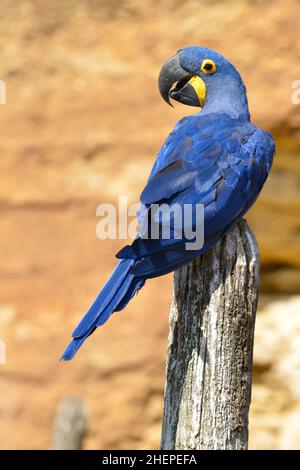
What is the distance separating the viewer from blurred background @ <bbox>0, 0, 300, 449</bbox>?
512 cm

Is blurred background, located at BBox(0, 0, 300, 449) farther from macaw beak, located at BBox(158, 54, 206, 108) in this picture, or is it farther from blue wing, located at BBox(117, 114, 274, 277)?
blue wing, located at BBox(117, 114, 274, 277)

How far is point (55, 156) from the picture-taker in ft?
17.3

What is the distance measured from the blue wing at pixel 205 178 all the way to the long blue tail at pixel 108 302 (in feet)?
0.11

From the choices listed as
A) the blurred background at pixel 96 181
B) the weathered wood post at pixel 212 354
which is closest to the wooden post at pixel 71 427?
the blurred background at pixel 96 181

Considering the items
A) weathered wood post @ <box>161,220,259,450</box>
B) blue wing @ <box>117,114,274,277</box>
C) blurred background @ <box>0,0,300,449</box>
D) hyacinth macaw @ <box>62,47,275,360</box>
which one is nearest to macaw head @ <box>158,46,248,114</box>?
hyacinth macaw @ <box>62,47,275,360</box>

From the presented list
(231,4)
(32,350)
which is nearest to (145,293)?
(32,350)

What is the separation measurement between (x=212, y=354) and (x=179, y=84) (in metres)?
1.23

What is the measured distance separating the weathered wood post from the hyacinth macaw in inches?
3.9

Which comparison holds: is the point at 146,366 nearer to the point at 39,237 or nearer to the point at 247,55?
the point at 39,237

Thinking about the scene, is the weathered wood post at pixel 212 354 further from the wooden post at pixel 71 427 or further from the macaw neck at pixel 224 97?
the wooden post at pixel 71 427

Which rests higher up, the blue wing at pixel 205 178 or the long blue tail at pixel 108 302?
the blue wing at pixel 205 178

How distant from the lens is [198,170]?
2648mm

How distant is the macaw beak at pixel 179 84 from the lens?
3158 mm

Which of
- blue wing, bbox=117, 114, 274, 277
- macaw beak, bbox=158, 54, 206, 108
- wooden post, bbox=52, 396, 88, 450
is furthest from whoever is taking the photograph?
wooden post, bbox=52, 396, 88, 450
